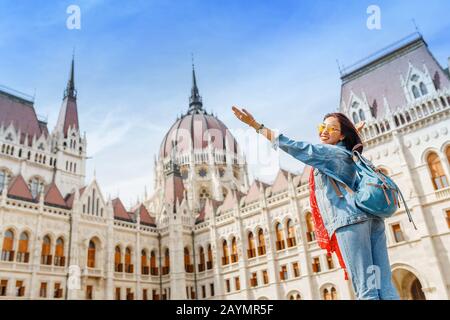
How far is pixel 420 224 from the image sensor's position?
25.3m

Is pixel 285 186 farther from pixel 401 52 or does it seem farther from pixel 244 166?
pixel 244 166

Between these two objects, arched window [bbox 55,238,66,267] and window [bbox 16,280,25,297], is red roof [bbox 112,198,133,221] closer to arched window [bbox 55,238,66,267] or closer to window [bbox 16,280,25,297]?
arched window [bbox 55,238,66,267]

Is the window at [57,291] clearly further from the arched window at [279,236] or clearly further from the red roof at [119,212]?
the arched window at [279,236]

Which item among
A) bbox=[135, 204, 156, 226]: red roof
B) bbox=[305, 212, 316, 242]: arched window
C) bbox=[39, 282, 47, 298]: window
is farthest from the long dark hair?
bbox=[135, 204, 156, 226]: red roof

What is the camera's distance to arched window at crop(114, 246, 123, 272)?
34344 millimetres

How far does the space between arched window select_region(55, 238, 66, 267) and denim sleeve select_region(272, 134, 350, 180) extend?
31238 millimetres

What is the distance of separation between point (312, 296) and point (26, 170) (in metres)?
30.2

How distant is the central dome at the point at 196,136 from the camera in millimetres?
58156

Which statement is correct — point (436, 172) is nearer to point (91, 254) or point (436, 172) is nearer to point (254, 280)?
point (254, 280)

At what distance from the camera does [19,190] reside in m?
30.8

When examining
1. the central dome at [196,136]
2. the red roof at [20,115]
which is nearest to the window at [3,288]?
the red roof at [20,115]

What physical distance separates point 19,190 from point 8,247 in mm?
4991

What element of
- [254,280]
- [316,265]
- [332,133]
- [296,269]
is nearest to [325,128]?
[332,133]

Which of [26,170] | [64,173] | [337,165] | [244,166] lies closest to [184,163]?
[244,166]
